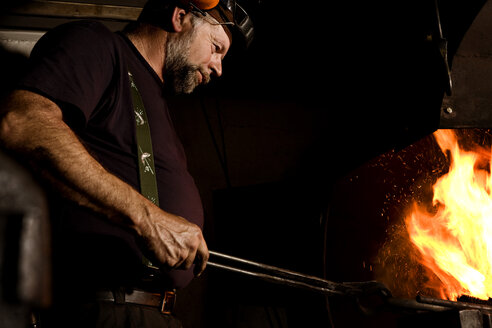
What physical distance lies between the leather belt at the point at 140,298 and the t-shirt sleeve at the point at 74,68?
0.52 metres

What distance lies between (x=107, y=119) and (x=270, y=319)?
177 centimetres

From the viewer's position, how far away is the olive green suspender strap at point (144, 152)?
1422 mm

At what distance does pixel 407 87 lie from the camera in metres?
2.11

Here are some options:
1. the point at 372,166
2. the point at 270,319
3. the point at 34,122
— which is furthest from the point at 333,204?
the point at 34,122

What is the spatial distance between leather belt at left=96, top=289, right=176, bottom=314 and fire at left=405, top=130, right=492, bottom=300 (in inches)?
81.1

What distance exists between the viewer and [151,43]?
5.99ft

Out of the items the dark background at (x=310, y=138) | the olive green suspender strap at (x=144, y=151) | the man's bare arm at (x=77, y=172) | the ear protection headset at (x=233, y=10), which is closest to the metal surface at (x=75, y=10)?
the dark background at (x=310, y=138)

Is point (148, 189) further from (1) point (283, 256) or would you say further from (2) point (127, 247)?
(1) point (283, 256)

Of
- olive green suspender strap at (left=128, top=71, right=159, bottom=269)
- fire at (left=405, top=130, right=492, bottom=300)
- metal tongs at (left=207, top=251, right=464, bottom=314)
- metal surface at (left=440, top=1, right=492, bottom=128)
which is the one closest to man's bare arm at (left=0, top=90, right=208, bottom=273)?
olive green suspender strap at (left=128, top=71, right=159, bottom=269)

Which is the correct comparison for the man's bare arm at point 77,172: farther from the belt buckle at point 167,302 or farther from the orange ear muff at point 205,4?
the orange ear muff at point 205,4

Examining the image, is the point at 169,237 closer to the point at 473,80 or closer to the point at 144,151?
the point at 144,151

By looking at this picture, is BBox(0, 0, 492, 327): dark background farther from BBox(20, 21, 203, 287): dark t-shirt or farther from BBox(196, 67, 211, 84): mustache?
BBox(196, 67, 211, 84): mustache

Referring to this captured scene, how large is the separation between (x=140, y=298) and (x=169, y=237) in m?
0.34

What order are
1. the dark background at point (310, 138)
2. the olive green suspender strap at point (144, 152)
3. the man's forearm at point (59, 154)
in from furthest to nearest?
the dark background at point (310, 138) < the olive green suspender strap at point (144, 152) < the man's forearm at point (59, 154)
